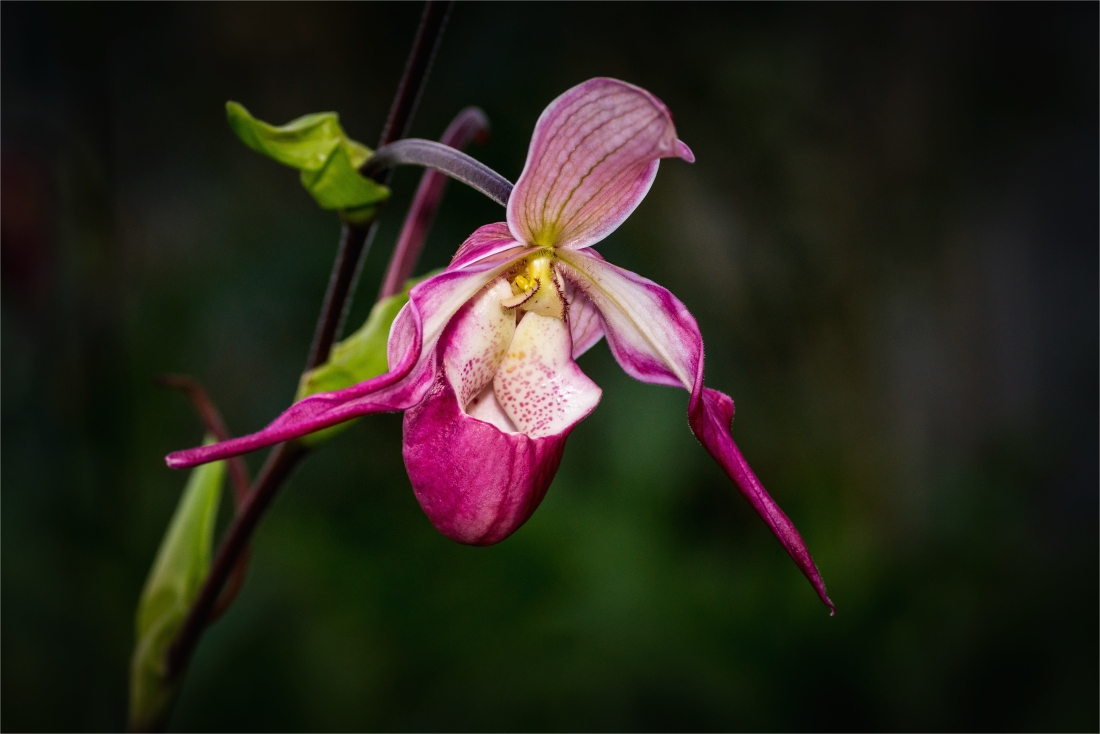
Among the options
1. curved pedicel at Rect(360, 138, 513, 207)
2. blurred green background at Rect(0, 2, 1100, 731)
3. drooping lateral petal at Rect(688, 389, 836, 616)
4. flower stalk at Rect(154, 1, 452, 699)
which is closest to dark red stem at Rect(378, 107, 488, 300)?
flower stalk at Rect(154, 1, 452, 699)

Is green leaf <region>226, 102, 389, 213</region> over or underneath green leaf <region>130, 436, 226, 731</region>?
over

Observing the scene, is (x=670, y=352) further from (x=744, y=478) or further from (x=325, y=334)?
(x=325, y=334)

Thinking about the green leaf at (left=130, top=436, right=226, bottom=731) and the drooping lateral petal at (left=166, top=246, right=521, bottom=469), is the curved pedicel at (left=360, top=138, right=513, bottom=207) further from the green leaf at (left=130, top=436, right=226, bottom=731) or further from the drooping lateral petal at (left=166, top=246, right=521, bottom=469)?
the green leaf at (left=130, top=436, right=226, bottom=731)

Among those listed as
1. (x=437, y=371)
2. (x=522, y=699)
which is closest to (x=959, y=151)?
(x=522, y=699)

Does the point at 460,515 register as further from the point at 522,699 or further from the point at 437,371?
the point at 522,699

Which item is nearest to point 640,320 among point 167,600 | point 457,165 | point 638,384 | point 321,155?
point 457,165
